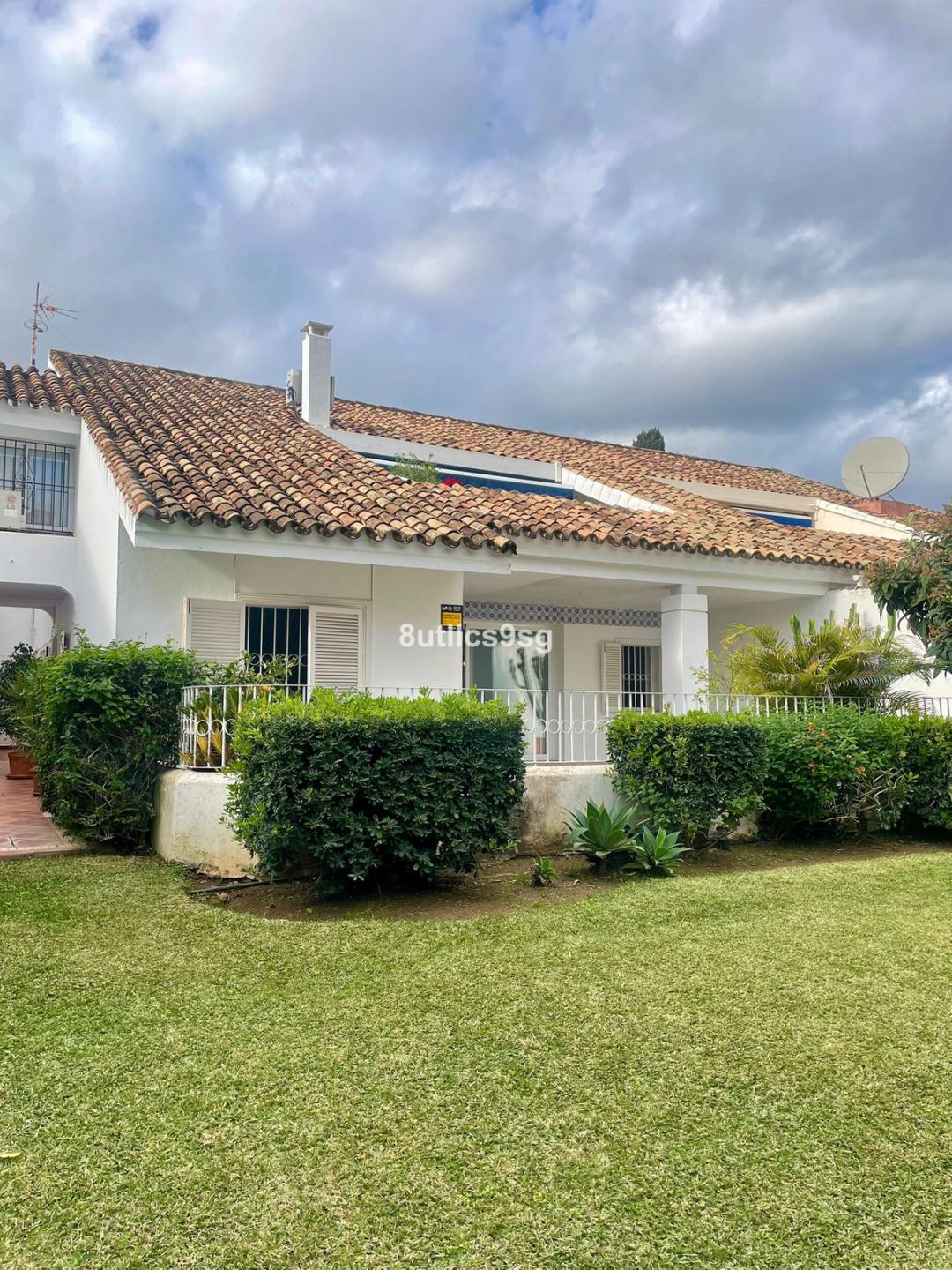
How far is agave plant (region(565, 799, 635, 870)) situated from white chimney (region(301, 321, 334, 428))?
31.9 feet

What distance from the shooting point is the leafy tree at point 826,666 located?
35.7ft

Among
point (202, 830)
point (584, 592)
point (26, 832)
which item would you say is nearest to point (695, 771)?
point (202, 830)

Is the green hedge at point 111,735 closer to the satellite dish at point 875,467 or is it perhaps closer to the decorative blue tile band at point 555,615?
the decorative blue tile band at point 555,615

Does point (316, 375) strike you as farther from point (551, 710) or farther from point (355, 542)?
point (551, 710)

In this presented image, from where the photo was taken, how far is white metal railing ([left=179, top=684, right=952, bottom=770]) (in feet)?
27.0

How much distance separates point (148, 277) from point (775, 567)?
37.0 ft

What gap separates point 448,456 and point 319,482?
487 centimetres

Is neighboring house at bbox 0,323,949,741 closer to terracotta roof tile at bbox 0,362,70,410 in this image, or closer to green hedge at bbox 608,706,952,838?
terracotta roof tile at bbox 0,362,70,410

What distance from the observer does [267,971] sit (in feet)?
16.7

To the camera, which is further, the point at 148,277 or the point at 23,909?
the point at 148,277

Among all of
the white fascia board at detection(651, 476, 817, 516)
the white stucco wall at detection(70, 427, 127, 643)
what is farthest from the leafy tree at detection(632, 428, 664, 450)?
the white stucco wall at detection(70, 427, 127, 643)

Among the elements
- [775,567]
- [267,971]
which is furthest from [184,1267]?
[775,567]

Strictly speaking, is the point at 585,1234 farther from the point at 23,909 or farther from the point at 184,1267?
the point at 23,909

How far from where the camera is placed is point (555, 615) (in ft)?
49.2
